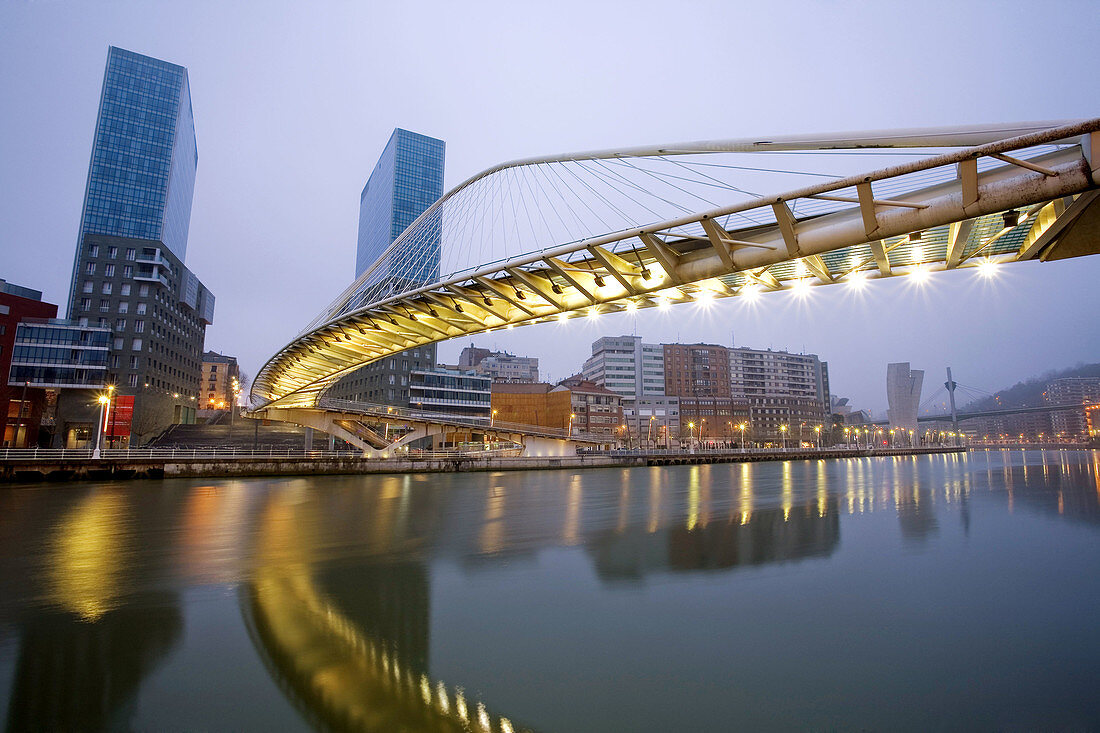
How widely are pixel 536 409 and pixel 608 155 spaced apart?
87.0 meters

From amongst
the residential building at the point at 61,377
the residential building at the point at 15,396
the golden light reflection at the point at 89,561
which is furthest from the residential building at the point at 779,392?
the golden light reflection at the point at 89,561

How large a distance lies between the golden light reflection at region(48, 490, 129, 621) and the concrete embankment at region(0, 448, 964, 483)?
63.1 ft

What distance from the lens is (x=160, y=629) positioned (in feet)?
27.0

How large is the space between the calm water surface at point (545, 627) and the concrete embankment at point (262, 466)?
73.8 feet

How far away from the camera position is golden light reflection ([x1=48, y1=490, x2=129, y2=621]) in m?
9.60

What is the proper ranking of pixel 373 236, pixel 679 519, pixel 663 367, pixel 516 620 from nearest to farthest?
pixel 516 620 < pixel 679 519 < pixel 663 367 < pixel 373 236

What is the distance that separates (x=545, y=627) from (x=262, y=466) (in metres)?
42.5

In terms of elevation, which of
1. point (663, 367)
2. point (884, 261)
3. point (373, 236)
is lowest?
point (884, 261)

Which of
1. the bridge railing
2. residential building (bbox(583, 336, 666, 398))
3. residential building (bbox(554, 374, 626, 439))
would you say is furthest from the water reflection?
residential building (bbox(583, 336, 666, 398))

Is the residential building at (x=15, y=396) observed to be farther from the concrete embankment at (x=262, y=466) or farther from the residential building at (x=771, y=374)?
the residential building at (x=771, y=374)

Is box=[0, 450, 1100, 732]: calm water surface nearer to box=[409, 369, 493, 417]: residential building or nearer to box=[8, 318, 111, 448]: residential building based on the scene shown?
box=[8, 318, 111, 448]: residential building

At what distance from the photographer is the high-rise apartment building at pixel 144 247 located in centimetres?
Result: 6969

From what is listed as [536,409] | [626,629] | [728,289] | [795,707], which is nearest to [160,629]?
[626,629]

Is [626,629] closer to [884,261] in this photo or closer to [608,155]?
[884,261]
